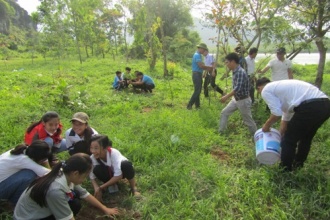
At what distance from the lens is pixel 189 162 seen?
369 centimetres

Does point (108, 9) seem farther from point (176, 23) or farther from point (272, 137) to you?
point (272, 137)

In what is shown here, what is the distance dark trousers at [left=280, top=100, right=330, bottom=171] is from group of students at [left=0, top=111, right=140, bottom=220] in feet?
5.80

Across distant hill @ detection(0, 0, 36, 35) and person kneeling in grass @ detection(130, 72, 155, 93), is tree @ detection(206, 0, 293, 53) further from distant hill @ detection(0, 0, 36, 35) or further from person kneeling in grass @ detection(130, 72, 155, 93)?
distant hill @ detection(0, 0, 36, 35)

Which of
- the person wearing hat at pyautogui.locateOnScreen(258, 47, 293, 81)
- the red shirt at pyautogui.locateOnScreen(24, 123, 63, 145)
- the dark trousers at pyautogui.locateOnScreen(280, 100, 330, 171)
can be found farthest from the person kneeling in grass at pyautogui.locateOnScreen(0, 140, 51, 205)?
the person wearing hat at pyautogui.locateOnScreen(258, 47, 293, 81)

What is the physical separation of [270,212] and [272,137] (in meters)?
0.97

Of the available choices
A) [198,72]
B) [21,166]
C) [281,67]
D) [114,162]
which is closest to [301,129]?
[114,162]

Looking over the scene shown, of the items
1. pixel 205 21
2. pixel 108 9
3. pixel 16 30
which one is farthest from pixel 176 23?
pixel 16 30

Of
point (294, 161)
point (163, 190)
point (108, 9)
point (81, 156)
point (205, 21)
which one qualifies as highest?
point (108, 9)

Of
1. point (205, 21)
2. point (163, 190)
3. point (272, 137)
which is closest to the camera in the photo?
point (163, 190)

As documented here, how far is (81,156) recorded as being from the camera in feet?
7.25

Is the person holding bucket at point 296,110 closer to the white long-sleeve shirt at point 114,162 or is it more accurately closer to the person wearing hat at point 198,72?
the white long-sleeve shirt at point 114,162

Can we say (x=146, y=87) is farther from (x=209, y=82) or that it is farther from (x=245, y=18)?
(x=245, y=18)

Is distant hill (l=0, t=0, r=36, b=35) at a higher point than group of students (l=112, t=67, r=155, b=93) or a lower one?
higher

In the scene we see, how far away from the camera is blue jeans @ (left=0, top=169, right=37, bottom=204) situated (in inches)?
100
